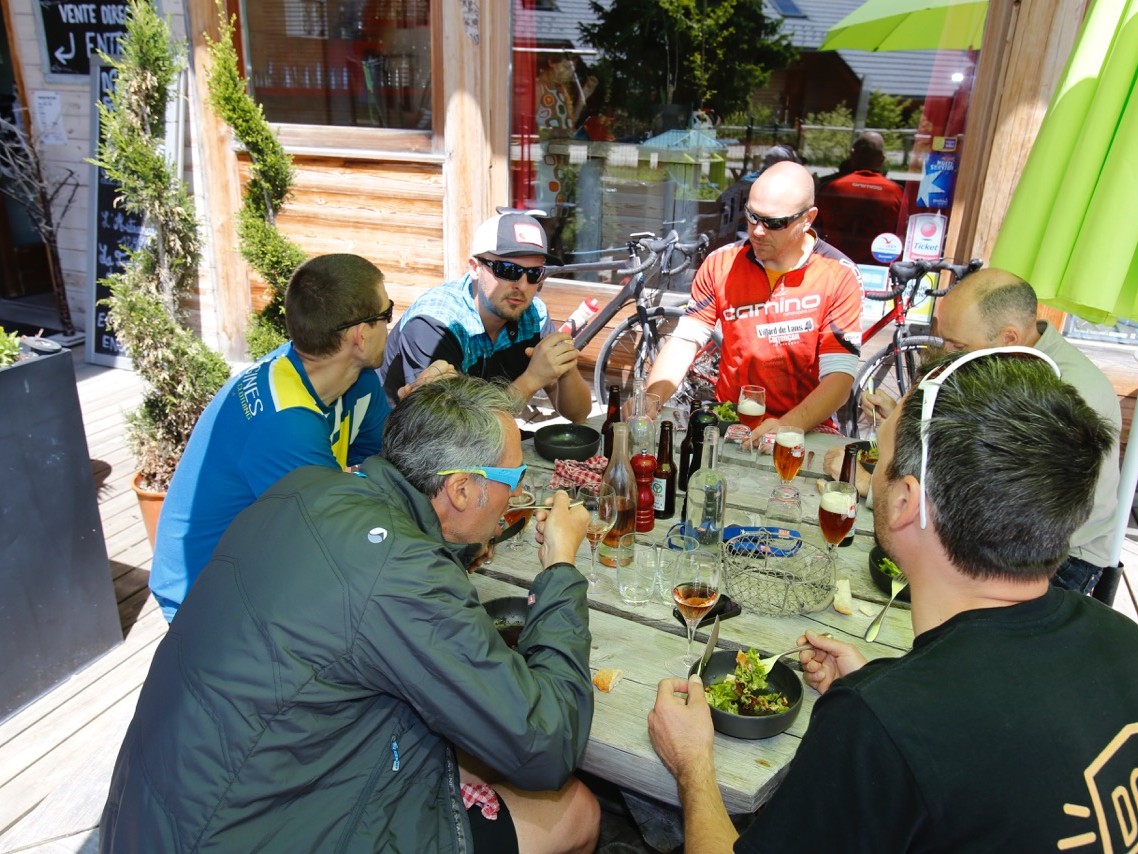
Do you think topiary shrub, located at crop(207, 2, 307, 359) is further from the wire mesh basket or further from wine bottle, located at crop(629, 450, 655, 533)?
the wire mesh basket

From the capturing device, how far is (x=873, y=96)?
5.47 m

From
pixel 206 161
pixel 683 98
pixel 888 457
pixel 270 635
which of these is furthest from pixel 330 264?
pixel 206 161

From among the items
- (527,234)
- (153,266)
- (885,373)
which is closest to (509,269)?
(527,234)

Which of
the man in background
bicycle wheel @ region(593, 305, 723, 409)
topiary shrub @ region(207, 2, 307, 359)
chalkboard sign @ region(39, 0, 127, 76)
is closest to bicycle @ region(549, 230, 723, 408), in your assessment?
bicycle wheel @ region(593, 305, 723, 409)

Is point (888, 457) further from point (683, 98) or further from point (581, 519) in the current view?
point (683, 98)

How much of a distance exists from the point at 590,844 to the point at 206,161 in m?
5.92

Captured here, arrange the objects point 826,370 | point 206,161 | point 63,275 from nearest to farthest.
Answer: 1. point 826,370
2. point 206,161
3. point 63,275

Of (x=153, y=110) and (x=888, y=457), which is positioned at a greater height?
(x=153, y=110)

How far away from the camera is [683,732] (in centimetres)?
153

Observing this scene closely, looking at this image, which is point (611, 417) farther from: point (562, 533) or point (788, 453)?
point (562, 533)

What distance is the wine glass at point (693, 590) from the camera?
5.82ft

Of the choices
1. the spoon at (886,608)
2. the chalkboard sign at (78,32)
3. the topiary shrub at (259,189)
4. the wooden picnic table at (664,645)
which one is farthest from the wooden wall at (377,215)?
the spoon at (886,608)

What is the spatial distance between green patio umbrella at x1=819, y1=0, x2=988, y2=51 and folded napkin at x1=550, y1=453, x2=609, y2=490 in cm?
366

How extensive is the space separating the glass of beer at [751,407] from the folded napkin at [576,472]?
0.69 metres
